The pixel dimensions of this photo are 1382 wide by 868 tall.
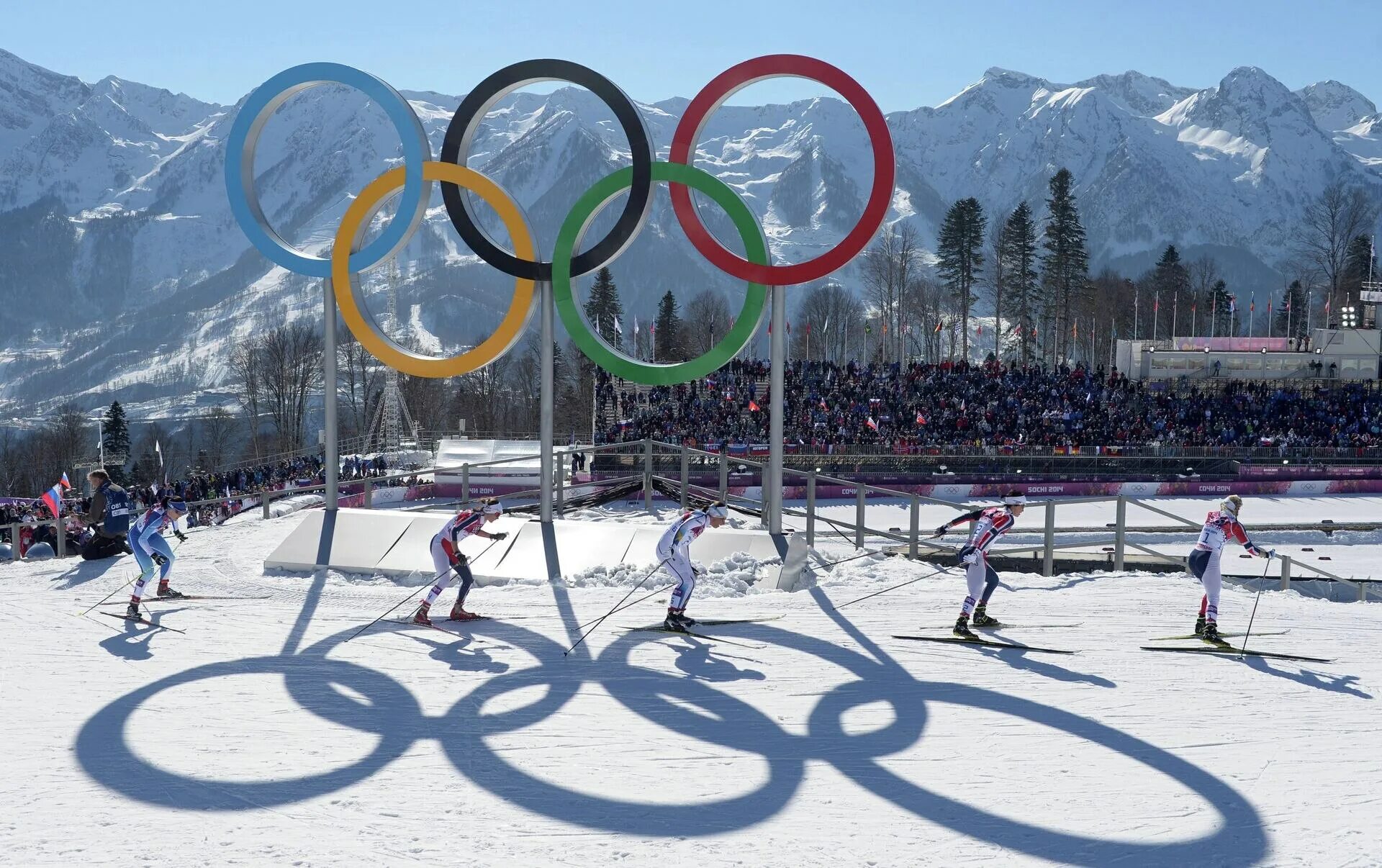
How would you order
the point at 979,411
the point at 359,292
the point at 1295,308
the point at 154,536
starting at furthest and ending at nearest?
1. the point at 1295,308
2. the point at 979,411
3. the point at 359,292
4. the point at 154,536

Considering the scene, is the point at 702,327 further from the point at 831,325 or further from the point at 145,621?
the point at 145,621

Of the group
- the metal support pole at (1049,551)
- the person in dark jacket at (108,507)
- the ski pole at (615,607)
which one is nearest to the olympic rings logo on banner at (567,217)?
the ski pole at (615,607)

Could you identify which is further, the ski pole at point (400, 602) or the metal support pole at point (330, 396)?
the metal support pole at point (330, 396)

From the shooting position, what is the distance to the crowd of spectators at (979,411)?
34312mm

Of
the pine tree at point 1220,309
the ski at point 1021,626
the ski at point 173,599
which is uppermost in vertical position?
the pine tree at point 1220,309

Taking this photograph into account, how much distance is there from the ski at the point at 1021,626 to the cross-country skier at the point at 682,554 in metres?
3.00

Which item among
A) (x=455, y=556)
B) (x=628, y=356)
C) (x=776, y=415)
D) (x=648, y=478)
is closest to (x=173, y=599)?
(x=455, y=556)

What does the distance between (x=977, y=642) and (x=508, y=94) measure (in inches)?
356

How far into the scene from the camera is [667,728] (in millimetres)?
8211

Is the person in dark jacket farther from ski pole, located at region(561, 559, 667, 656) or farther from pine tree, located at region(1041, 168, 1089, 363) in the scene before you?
pine tree, located at region(1041, 168, 1089, 363)

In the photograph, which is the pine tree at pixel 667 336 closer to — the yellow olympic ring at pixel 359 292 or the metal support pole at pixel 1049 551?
the yellow olympic ring at pixel 359 292

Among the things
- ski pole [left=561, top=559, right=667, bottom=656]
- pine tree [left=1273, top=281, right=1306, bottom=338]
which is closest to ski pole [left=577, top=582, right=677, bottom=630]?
ski pole [left=561, top=559, right=667, bottom=656]

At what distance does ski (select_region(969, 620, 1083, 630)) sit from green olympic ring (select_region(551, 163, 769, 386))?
455 centimetres

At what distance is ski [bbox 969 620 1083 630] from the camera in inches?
436
